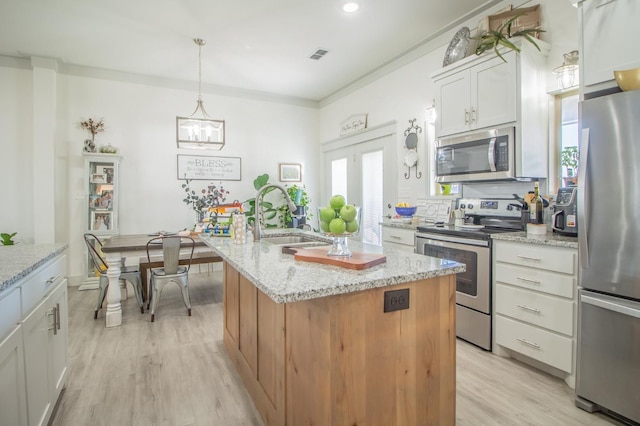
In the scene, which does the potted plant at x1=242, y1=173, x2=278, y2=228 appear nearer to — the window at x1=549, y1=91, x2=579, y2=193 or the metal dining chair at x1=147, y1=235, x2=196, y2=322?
the metal dining chair at x1=147, y1=235, x2=196, y2=322

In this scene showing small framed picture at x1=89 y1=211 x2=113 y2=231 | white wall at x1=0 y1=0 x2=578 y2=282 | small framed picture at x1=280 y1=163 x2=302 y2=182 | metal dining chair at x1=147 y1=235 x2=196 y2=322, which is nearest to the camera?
metal dining chair at x1=147 y1=235 x2=196 y2=322

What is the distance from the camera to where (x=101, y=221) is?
15.5 feet

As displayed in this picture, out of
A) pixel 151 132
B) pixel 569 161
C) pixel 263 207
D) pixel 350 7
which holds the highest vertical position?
pixel 350 7

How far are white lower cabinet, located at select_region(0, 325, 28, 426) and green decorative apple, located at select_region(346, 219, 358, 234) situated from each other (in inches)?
52.0

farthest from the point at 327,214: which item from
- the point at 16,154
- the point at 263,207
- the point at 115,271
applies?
the point at 16,154

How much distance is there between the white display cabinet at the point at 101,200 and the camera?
4621 millimetres

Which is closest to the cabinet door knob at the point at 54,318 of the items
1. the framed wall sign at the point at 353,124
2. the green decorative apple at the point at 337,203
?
the green decorative apple at the point at 337,203

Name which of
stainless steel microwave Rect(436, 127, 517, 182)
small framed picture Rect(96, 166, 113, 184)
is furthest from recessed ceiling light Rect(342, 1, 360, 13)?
small framed picture Rect(96, 166, 113, 184)

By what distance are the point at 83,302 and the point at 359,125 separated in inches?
167

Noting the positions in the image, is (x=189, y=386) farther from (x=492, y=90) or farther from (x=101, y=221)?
(x=101, y=221)

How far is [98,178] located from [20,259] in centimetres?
353

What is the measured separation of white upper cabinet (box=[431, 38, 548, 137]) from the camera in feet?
8.67

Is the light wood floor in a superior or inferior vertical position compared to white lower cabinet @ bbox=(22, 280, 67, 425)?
inferior

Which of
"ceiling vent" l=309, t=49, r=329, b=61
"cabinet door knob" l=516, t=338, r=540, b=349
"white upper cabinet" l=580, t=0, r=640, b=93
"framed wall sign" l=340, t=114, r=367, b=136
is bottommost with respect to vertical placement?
"cabinet door knob" l=516, t=338, r=540, b=349
